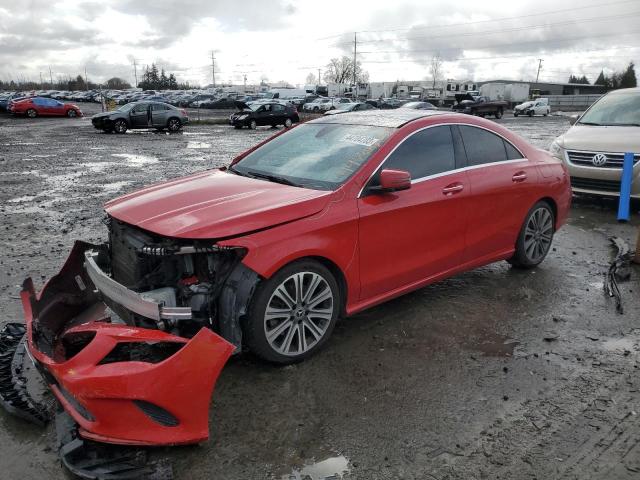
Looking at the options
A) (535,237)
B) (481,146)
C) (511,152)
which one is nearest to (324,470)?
(481,146)

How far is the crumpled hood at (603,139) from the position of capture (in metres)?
8.04

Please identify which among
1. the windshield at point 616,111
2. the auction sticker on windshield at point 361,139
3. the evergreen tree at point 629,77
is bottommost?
the auction sticker on windshield at point 361,139

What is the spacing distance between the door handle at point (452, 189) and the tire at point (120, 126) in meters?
23.5

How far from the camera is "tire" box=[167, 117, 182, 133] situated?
1048 inches

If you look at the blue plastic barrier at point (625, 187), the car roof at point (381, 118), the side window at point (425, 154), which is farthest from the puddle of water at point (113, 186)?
the blue plastic barrier at point (625, 187)

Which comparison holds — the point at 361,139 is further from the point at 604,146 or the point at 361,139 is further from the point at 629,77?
the point at 629,77

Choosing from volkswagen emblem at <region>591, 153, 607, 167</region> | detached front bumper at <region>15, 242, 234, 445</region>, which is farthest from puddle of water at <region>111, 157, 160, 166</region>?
detached front bumper at <region>15, 242, 234, 445</region>

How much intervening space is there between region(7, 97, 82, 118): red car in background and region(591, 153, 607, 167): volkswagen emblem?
121 feet

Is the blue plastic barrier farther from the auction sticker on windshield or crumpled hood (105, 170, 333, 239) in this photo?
crumpled hood (105, 170, 333, 239)

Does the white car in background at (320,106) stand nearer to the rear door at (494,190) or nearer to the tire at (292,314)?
the rear door at (494,190)

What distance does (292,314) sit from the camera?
140 inches

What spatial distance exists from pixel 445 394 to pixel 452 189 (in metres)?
1.78

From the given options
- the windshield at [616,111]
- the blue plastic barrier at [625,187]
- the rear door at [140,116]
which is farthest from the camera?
the rear door at [140,116]

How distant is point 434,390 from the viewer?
3449mm
